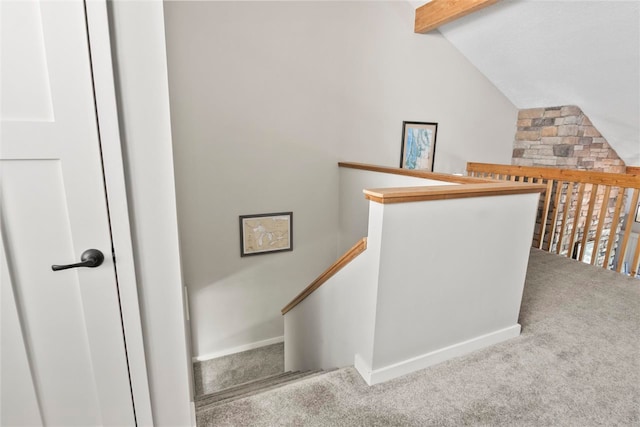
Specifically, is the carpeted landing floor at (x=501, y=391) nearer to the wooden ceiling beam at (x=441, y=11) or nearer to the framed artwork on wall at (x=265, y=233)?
the framed artwork on wall at (x=265, y=233)

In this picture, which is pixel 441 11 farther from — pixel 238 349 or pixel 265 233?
pixel 238 349

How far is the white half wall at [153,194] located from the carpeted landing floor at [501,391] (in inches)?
13.5

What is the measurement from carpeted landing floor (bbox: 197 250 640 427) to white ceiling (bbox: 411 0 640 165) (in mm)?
2675

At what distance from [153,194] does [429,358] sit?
64.9 inches

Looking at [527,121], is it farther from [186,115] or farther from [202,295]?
[202,295]

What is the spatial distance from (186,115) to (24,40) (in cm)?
232

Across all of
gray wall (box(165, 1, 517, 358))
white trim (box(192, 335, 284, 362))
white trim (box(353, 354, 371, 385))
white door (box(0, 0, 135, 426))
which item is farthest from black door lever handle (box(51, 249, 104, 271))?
white trim (box(192, 335, 284, 362))

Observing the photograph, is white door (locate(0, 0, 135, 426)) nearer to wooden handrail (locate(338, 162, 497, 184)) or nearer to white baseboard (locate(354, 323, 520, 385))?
white baseboard (locate(354, 323, 520, 385))

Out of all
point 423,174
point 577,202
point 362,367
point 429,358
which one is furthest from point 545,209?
point 362,367

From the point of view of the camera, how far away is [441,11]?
3738 mm

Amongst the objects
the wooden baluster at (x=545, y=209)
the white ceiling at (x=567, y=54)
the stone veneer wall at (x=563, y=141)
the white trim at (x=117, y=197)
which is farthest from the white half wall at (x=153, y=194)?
the stone veneer wall at (x=563, y=141)

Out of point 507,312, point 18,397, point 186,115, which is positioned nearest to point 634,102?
point 507,312

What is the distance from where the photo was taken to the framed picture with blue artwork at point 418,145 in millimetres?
4324

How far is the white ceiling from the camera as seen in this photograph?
3082 mm
